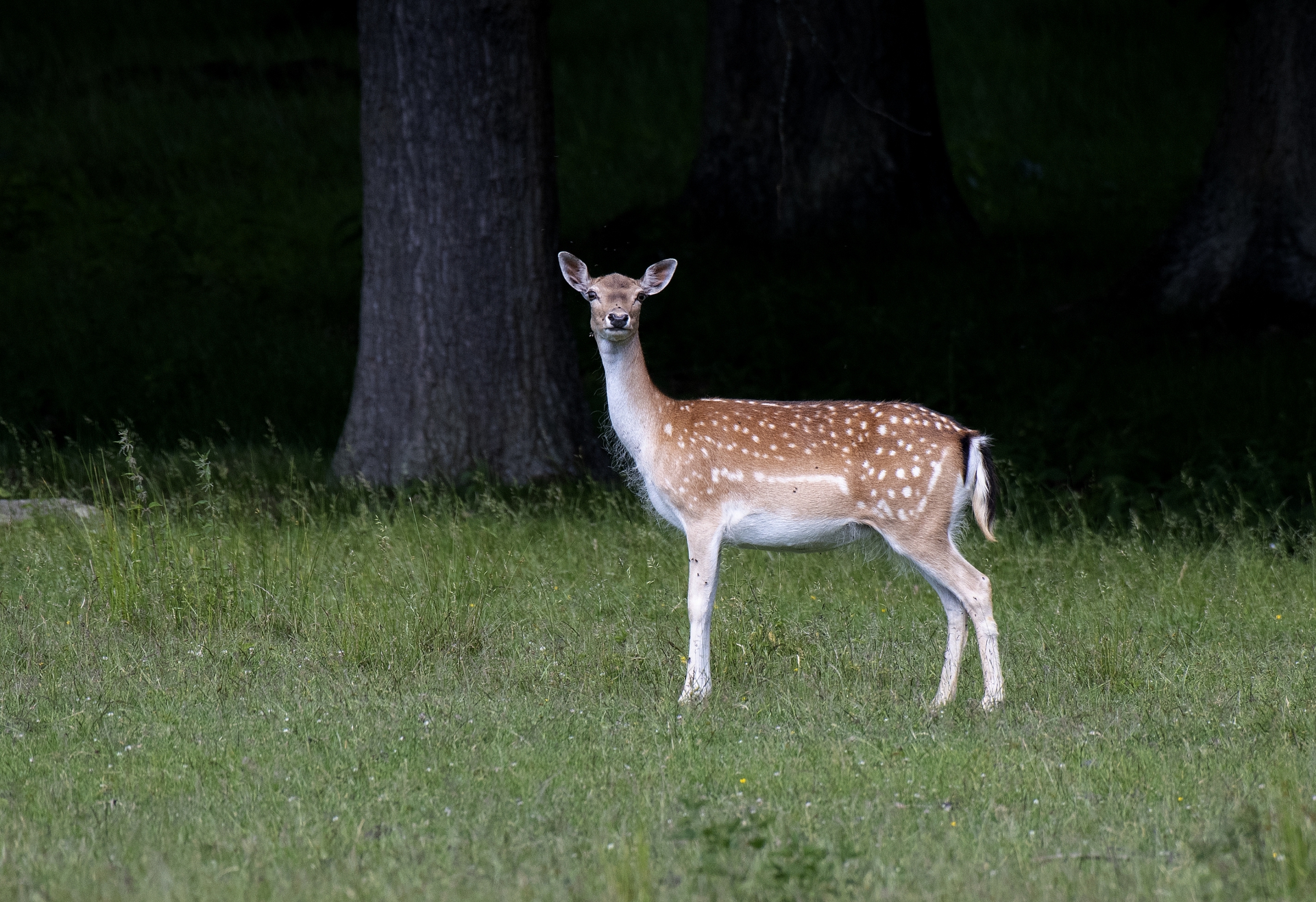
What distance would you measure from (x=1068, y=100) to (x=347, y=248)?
901 centimetres

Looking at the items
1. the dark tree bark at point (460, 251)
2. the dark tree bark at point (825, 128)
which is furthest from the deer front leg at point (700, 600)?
the dark tree bark at point (825, 128)

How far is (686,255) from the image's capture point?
47.0 feet

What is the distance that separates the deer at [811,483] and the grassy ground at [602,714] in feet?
1.18

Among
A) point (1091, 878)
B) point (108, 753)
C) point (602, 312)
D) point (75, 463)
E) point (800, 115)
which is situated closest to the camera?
point (1091, 878)

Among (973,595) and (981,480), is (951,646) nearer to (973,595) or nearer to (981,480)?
(973,595)

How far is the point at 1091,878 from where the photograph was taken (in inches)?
173

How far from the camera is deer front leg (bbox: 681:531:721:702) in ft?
21.0

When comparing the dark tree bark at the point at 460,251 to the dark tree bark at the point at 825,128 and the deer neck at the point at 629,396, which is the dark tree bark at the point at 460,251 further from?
the dark tree bark at the point at 825,128

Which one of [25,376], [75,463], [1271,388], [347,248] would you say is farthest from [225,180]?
[1271,388]

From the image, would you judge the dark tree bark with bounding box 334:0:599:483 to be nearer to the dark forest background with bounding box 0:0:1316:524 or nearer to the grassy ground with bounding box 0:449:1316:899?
the grassy ground with bounding box 0:449:1316:899

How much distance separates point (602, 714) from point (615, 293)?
1730mm

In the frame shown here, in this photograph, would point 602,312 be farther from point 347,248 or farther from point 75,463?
point 347,248

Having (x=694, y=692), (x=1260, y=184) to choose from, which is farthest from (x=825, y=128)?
(x=694, y=692)

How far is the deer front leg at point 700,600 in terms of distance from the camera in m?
6.41
